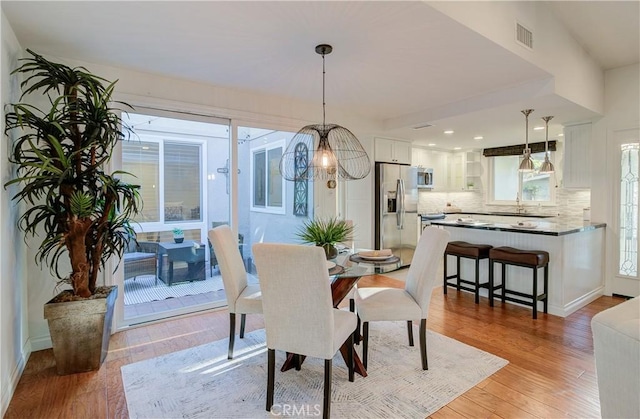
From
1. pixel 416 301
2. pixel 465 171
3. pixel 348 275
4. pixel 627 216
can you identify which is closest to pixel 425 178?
pixel 465 171

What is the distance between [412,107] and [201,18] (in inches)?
120

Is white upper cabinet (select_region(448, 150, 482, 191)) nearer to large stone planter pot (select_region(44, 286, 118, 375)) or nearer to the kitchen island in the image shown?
the kitchen island

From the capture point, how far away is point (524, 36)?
288cm

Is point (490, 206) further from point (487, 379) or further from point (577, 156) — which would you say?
point (487, 379)

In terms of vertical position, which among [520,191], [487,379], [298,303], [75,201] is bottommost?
[487,379]

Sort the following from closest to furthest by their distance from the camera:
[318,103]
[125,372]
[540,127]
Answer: [125,372] → [318,103] → [540,127]

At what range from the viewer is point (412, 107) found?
14.9 feet

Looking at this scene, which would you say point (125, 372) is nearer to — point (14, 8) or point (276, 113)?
point (14, 8)

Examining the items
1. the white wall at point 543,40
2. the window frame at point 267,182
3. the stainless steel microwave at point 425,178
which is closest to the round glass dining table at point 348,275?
the white wall at point 543,40

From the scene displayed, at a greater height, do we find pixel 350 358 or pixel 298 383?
pixel 350 358

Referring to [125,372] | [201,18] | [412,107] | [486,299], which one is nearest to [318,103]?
[412,107]

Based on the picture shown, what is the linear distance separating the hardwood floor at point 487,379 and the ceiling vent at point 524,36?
102 inches

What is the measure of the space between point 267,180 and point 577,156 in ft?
14.1

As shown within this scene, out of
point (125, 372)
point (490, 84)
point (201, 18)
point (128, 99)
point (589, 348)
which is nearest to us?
point (201, 18)
